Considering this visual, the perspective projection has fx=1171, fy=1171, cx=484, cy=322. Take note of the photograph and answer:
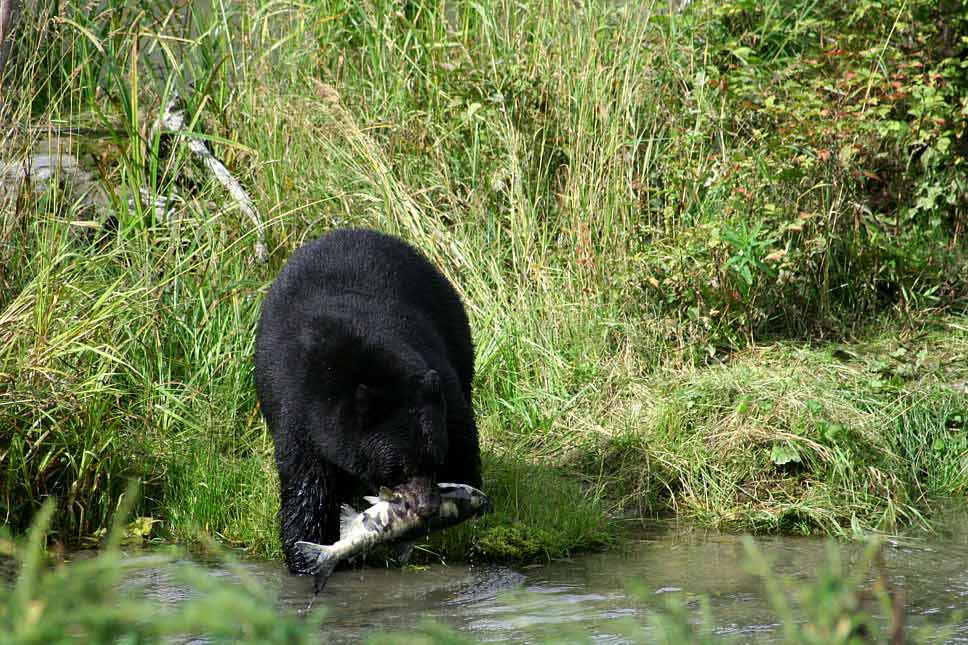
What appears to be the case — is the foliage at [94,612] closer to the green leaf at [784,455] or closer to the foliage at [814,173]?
the green leaf at [784,455]

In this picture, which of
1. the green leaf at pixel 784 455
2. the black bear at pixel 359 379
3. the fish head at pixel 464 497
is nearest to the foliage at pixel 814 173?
the green leaf at pixel 784 455

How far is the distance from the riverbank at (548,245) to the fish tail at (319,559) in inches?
32.4

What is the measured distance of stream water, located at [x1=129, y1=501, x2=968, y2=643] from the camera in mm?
4391

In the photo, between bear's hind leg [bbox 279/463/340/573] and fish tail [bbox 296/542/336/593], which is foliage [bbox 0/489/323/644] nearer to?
fish tail [bbox 296/542/336/593]

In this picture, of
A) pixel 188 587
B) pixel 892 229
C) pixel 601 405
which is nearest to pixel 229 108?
pixel 601 405

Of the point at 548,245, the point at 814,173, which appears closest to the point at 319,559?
the point at 548,245

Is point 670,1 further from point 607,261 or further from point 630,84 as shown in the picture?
point 607,261

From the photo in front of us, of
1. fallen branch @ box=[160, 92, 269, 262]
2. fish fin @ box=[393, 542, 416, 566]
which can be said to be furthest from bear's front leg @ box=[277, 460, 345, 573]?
fallen branch @ box=[160, 92, 269, 262]

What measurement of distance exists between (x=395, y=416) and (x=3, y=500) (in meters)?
2.12

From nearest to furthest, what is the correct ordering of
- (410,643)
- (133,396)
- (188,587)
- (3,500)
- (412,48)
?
(410,643), (188,587), (3,500), (133,396), (412,48)

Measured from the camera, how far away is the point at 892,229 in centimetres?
756

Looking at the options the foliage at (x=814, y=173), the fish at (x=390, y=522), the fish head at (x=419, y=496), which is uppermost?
the foliage at (x=814, y=173)

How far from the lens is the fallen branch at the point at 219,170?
7.00 m

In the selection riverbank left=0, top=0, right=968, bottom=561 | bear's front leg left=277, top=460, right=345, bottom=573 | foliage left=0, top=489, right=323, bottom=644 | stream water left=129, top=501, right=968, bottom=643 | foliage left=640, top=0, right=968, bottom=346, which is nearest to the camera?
foliage left=0, top=489, right=323, bottom=644
